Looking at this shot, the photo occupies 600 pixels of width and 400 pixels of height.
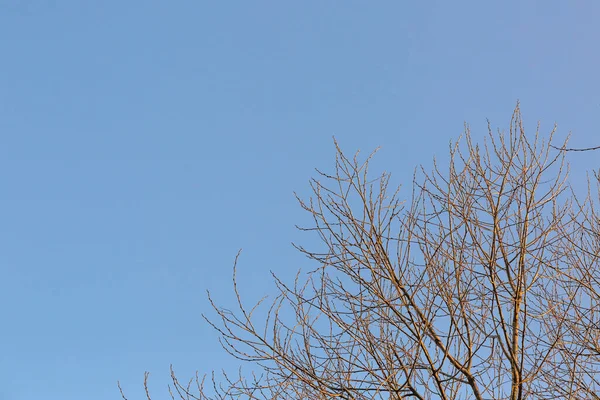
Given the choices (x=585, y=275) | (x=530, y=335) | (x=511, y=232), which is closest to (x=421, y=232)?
(x=511, y=232)

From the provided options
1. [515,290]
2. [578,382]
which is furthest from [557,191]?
[578,382]

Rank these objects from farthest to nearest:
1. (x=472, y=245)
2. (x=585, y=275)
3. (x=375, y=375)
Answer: (x=585, y=275) → (x=472, y=245) → (x=375, y=375)

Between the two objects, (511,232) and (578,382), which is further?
(511,232)

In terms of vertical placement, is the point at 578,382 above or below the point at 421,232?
below

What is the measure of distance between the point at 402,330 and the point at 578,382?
3.28 feet

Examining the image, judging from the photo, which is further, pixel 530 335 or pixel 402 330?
pixel 530 335

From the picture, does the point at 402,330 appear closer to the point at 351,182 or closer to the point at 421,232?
the point at 421,232

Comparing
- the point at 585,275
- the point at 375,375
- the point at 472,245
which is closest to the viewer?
the point at 375,375

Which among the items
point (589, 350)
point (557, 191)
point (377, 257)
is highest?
point (557, 191)

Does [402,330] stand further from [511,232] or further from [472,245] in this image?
[511,232]

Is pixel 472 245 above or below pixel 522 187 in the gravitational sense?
below

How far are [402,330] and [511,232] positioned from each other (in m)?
0.94

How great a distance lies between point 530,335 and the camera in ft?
12.3

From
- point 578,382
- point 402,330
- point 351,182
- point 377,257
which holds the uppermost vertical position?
point 351,182
